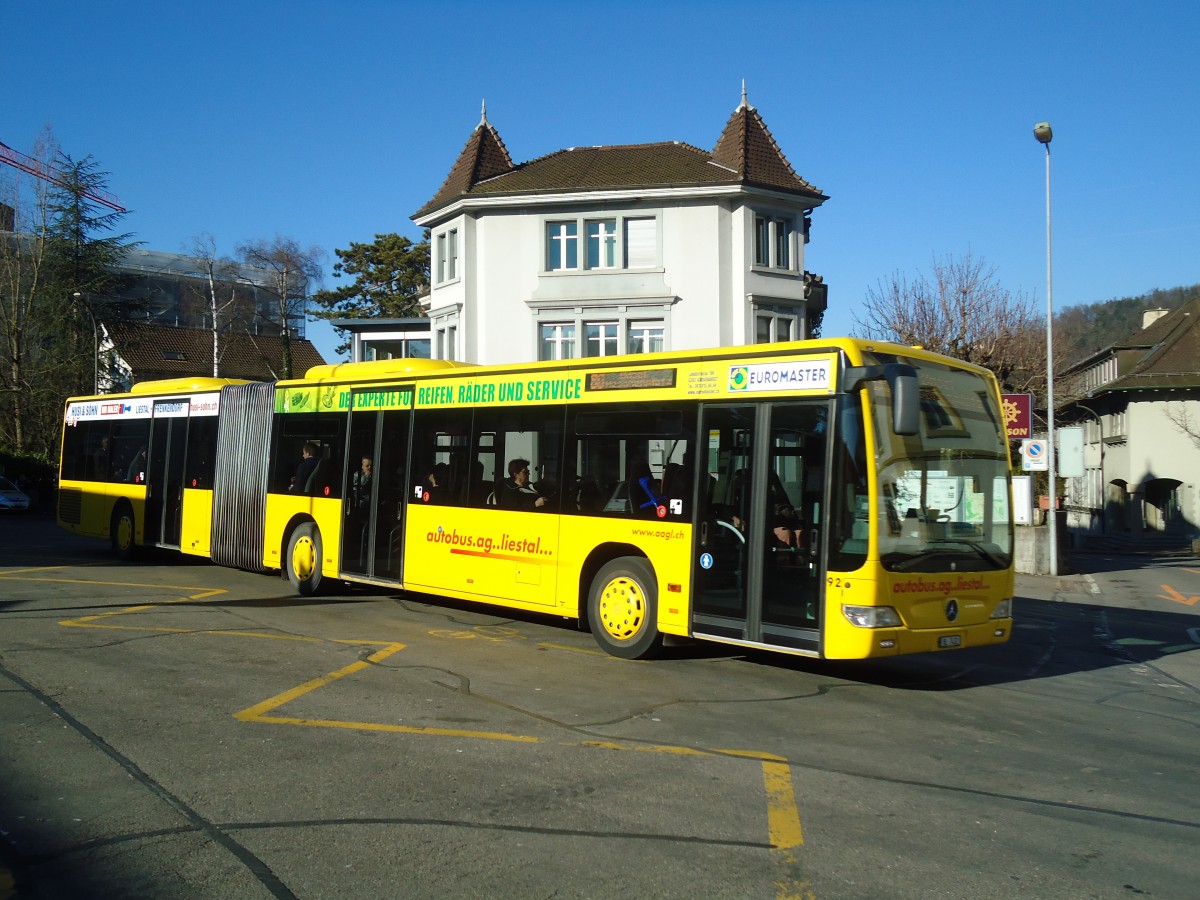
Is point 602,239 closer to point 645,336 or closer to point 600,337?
point 600,337

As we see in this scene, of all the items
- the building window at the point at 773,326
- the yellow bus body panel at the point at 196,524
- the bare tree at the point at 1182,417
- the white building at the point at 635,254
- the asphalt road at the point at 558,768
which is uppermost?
the white building at the point at 635,254

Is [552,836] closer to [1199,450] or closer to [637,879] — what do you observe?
[637,879]

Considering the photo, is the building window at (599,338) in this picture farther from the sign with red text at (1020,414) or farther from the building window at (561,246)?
the sign with red text at (1020,414)

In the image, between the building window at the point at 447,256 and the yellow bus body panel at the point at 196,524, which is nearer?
the yellow bus body panel at the point at 196,524

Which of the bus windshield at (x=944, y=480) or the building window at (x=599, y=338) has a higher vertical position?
the building window at (x=599, y=338)

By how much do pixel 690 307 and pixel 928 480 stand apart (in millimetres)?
25826

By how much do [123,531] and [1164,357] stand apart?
4456 cm

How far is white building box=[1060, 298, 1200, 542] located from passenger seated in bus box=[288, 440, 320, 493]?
38.0m

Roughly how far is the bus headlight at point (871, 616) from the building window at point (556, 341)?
89.8ft

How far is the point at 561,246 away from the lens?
35844mm

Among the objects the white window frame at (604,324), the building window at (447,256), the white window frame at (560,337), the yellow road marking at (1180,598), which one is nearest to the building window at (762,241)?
the white window frame at (604,324)

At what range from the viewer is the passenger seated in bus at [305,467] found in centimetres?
1530

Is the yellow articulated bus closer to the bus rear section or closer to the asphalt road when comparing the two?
the asphalt road

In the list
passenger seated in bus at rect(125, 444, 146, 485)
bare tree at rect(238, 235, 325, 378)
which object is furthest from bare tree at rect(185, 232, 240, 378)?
passenger seated in bus at rect(125, 444, 146, 485)
